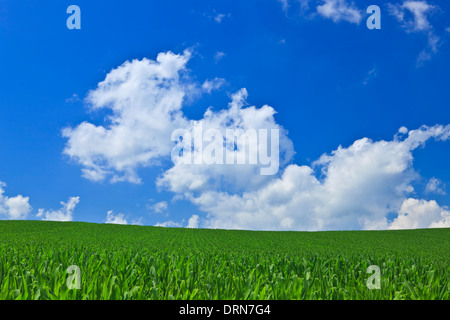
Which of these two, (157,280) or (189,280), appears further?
A: (157,280)

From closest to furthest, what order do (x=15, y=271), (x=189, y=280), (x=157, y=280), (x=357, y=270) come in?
(x=189, y=280), (x=157, y=280), (x=15, y=271), (x=357, y=270)

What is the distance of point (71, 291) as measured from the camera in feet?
20.2
